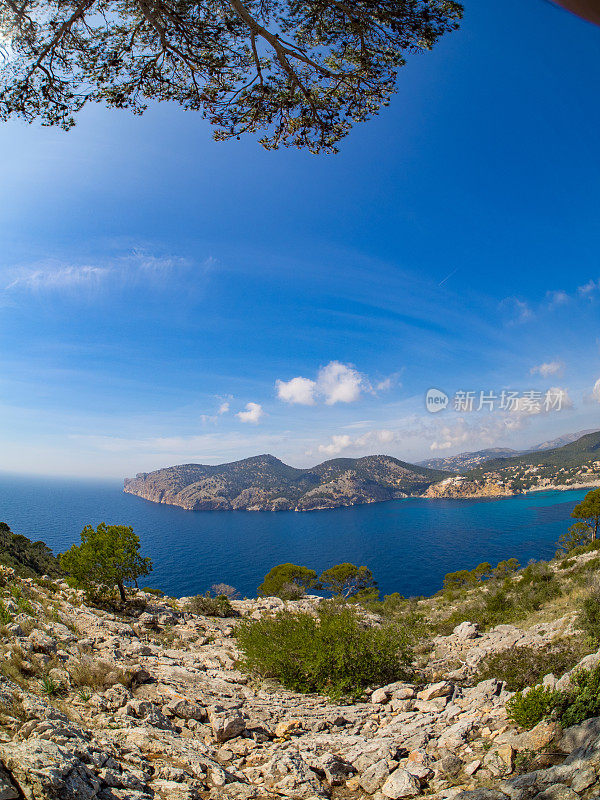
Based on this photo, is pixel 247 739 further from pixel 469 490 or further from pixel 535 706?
pixel 469 490

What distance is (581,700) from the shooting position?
12.4 feet

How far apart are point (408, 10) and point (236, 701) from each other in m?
11.9

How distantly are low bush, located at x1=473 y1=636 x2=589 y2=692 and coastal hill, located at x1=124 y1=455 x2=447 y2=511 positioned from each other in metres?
141

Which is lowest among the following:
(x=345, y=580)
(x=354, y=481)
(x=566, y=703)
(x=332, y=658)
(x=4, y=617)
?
(x=354, y=481)

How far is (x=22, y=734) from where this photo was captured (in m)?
3.14

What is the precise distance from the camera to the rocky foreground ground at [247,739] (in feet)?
9.65

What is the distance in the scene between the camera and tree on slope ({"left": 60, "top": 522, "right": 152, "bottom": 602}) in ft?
54.4

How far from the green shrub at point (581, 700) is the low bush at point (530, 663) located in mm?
2144

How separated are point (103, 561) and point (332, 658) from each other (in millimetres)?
12739

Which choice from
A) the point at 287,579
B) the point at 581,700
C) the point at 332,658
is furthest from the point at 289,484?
the point at 581,700

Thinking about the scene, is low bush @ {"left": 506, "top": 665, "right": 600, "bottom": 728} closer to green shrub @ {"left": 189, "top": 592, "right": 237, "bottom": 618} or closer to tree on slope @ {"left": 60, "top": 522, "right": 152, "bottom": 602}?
tree on slope @ {"left": 60, "top": 522, "right": 152, "bottom": 602}

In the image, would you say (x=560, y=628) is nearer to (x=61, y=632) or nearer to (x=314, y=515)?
(x=61, y=632)

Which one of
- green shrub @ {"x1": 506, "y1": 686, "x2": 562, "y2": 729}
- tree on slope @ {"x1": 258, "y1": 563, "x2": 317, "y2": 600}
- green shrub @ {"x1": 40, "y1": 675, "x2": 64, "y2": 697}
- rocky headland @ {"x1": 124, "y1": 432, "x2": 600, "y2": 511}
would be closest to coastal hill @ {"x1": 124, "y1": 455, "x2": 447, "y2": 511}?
rocky headland @ {"x1": 124, "y1": 432, "x2": 600, "y2": 511}

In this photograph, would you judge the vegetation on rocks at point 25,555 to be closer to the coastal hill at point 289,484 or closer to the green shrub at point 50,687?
the green shrub at point 50,687
